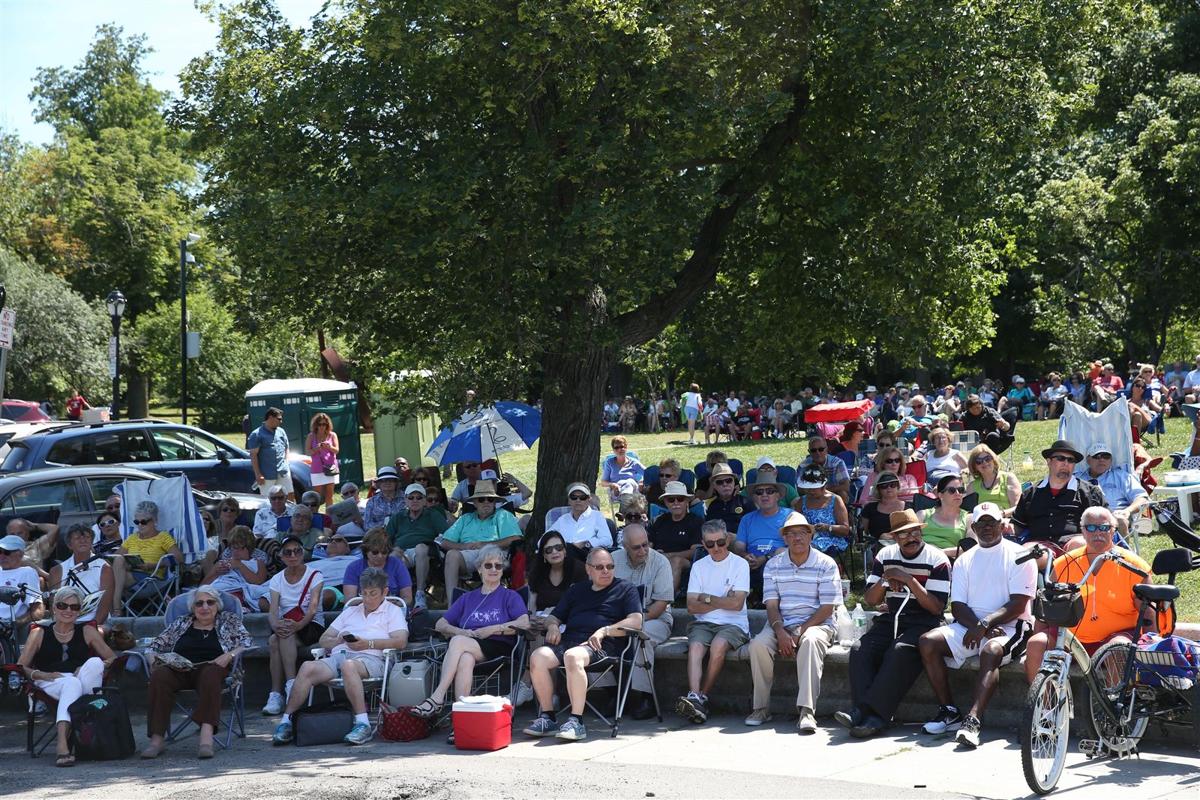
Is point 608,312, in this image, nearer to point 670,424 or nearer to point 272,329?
point 272,329

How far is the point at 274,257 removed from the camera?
12125 millimetres

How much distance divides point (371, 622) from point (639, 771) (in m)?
2.85

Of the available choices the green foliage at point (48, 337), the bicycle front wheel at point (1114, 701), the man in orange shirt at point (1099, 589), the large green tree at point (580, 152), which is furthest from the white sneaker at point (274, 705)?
the green foliage at point (48, 337)

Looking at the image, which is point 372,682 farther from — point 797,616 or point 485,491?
point 797,616

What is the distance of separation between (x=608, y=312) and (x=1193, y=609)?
615 cm

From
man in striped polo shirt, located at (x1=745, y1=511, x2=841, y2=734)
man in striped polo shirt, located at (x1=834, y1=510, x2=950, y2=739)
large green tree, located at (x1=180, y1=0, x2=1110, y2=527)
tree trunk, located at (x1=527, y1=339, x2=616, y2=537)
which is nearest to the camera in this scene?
man in striped polo shirt, located at (x1=834, y1=510, x2=950, y2=739)

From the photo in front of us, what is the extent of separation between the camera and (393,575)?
35.9 ft

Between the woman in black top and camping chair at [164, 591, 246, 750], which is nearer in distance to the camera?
the woman in black top

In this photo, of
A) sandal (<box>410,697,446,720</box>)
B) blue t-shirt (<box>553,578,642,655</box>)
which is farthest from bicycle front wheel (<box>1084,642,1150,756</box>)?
sandal (<box>410,697,446,720</box>)

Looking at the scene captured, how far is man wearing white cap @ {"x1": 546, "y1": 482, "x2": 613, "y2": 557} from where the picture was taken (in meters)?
11.4

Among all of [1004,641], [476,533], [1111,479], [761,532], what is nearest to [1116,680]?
[1004,641]

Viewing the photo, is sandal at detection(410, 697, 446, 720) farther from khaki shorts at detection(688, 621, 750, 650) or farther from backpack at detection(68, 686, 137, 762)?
backpack at detection(68, 686, 137, 762)

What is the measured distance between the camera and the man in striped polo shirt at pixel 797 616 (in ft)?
29.7

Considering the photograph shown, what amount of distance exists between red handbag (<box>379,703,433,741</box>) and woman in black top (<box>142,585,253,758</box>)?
124 centimetres
